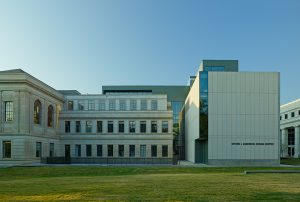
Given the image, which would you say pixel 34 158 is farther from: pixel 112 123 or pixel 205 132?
pixel 205 132

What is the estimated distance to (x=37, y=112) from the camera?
2357 inches

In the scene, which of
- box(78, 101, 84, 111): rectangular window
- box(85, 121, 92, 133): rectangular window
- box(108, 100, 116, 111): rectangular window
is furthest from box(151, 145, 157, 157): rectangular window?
box(78, 101, 84, 111): rectangular window

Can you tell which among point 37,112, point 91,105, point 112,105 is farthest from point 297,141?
point 37,112

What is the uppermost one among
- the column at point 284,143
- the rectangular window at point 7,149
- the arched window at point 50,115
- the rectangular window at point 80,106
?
the rectangular window at point 80,106

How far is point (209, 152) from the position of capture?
51125mm

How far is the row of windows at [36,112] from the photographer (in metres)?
53.9

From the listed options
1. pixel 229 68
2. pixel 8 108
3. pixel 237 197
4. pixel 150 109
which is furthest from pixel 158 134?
pixel 237 197

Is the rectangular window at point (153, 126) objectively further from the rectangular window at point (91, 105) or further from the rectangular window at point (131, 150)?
the rectangular window at point (91, 105)

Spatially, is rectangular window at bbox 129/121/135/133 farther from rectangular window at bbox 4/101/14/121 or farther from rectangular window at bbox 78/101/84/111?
rectangular window at bbox 4/101/14/121

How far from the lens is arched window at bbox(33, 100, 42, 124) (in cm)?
5858

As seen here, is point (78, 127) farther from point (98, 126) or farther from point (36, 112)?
point (36, 112)

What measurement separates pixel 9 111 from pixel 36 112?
19.3 feet

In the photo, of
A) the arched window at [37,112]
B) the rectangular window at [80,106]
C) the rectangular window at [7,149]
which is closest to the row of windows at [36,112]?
the arched window at [37,112]

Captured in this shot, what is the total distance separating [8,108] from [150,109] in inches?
1198
